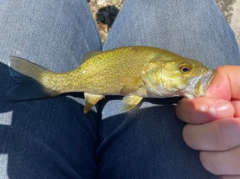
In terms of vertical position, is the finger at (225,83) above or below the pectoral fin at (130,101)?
above

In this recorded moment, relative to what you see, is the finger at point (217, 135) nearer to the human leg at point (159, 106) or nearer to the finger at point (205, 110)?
the finger at point (205, 110)

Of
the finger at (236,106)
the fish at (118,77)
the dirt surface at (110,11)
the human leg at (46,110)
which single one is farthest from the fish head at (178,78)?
the dirt surface at (110,11)

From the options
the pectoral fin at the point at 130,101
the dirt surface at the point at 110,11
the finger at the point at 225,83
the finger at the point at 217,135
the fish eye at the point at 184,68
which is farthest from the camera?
the dirt surface at the point at 110,11

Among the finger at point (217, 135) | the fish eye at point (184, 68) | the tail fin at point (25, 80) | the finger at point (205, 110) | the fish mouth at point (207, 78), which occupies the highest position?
the tail fin at point (25, 80)

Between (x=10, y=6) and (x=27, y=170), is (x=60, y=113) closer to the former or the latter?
(x=27, y=170)

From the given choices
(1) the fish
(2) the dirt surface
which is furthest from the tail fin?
(2) the dirt surface

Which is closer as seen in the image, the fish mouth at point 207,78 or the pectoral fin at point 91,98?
the fish mouth at point 207,78

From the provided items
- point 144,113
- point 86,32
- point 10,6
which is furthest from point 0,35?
point 144,113

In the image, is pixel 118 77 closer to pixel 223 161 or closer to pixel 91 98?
pixel 91 98
